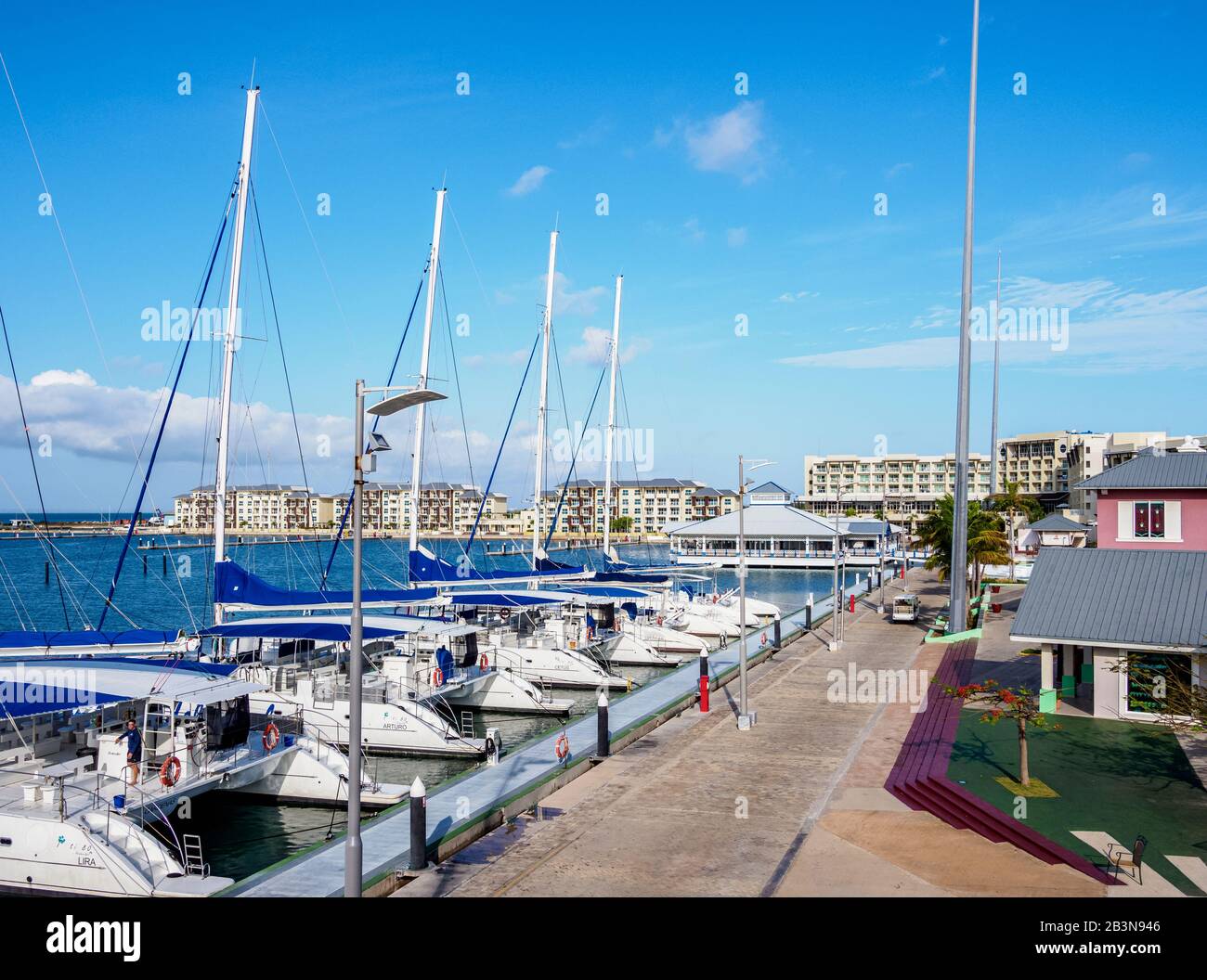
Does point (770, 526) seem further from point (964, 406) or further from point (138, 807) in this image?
point (138, 807)

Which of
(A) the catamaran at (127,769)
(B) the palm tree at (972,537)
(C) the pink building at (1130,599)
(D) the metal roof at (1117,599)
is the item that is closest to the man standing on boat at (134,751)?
(A) the catamaran at (127,769)

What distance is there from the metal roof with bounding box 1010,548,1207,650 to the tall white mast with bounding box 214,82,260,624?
2248 cm

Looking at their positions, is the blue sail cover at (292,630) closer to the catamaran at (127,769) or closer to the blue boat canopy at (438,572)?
the catamaran at (127,769)

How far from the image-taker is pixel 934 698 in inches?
1155

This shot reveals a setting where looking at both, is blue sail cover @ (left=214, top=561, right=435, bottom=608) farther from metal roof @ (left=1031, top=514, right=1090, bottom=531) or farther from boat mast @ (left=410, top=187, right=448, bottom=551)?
metal roof @ (left=1031, top=514, right=1090, bottom=531)

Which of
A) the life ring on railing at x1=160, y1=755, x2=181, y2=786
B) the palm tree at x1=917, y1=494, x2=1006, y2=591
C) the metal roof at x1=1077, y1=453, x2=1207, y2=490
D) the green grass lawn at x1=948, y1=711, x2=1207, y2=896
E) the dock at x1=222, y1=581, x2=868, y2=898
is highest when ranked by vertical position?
the metal roof at x1=1077, y1=453, x2=1207, y2=490

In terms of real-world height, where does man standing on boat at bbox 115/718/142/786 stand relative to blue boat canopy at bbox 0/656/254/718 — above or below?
below

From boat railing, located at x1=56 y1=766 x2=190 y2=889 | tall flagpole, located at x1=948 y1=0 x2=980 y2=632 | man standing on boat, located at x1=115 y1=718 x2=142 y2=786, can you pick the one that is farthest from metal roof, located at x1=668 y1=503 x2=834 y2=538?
boat railing, located at x1=56 y1=766 x2=190 y2=889

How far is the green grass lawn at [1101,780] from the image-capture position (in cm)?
1625

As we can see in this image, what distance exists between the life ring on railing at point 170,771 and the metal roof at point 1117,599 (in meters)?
19.9

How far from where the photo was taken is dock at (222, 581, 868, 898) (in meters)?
15.4
